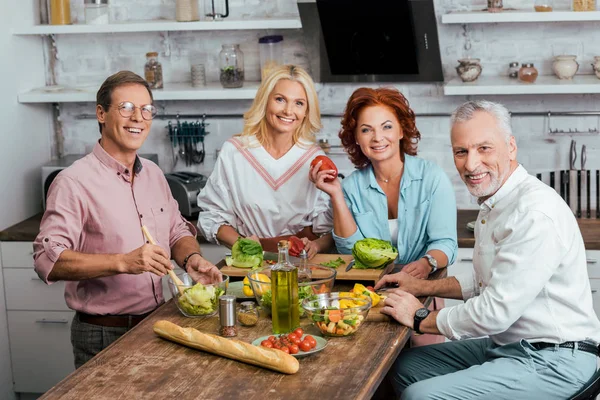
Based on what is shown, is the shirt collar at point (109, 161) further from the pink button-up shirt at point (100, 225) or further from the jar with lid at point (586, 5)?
the jar with lid at point (586, 5)

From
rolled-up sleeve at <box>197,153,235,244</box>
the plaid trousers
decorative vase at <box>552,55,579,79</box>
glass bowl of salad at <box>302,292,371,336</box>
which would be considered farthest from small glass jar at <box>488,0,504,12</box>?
the plaid trousers

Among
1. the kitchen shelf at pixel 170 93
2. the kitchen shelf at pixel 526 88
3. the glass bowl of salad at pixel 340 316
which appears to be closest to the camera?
the glass bowl of salad at pixel 340 316

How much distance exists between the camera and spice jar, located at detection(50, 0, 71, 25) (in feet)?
17.0

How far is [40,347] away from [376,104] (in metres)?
2.49

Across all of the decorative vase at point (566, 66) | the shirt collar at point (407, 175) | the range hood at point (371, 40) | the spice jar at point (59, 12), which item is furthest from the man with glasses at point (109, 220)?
the decorative vase at point (566, 66)

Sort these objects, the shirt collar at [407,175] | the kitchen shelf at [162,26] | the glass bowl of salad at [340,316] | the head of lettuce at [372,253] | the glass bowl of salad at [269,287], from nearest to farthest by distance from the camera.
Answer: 1. the glass bowl of salad at [340,316]
2. the glass bowl of salad at [269,287]
3. the head of lettuce at [372,253]
4. the shirt collar at [407,175]
5. the kitchen shelf at [162,26]

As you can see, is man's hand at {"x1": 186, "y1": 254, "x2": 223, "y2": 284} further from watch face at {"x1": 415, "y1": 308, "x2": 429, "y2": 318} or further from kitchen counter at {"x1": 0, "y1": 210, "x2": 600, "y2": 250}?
kitchen counter at {"x1": 0, "y1": 210, "x2": 600, "y2": 250}

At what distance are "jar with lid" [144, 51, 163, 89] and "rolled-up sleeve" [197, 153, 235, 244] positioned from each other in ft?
4.18

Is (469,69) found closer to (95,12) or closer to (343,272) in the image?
(343,272)

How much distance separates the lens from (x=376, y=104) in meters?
3.63

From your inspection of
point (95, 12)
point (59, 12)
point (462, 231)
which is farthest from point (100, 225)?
point (59, 12)

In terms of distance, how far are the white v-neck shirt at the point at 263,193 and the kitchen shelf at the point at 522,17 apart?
121 centimetres

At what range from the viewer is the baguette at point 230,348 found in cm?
243

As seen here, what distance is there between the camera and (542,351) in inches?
112
